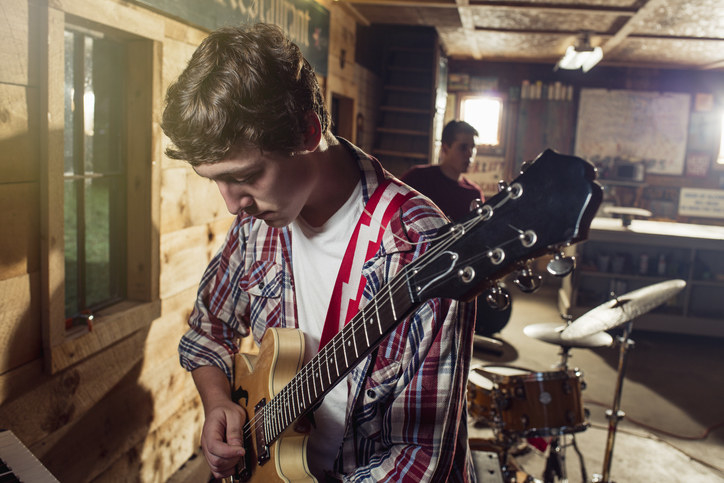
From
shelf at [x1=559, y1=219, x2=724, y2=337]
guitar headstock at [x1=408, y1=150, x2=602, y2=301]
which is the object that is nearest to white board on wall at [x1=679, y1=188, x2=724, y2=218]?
shelf at [x1=559, y1=219, x2=724, y2=337]

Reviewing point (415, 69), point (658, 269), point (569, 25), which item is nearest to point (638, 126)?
point (658, 269)

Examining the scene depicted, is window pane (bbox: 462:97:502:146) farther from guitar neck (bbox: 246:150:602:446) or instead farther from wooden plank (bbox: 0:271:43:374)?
guitar neck (bbox: 246:150:602:446)

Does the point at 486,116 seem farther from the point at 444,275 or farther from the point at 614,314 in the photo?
the point at 444,275

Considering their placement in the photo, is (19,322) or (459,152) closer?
(19,322)

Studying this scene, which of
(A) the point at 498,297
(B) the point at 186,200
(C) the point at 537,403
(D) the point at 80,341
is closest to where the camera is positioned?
(A) the point at 498,297

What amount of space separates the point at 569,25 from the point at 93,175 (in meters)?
5.06

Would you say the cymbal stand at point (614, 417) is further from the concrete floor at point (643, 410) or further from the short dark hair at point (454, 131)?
the short dark hair at point (454, 131)

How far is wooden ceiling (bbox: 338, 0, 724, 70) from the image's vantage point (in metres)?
4.98

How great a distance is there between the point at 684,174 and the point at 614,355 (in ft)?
14.8

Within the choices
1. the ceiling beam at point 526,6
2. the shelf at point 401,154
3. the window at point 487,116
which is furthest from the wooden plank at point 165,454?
the window at point 487,116

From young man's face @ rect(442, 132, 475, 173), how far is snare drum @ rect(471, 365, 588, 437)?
1.93 metres

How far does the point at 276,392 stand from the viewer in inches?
→ 52.7

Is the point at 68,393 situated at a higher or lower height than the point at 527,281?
lower

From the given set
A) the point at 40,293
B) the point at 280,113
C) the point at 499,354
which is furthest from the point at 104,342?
A: the point at 499,354
